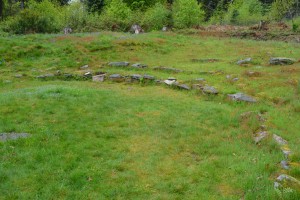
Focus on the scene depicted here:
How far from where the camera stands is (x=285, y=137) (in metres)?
10.7

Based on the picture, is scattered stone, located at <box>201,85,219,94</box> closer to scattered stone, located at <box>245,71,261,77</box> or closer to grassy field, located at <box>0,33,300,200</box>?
grassy field, located at <box>0,33,300,200</box>

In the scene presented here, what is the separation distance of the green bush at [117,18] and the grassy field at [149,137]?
24.0 meters

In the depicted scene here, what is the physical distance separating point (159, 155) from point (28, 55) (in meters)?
18.8

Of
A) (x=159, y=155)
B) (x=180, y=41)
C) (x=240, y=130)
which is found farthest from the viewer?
(x=180, y=41)

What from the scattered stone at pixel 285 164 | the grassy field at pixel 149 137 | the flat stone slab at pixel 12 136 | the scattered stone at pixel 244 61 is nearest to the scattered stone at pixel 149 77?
the grassy field at pixel 149 137

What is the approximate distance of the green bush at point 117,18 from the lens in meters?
44.9

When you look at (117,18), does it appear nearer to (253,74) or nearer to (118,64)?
(118,64)

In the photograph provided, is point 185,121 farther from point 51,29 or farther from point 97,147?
point 51,29

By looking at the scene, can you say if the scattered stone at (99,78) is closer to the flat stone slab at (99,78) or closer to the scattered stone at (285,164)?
the flat stone slab at (99,78)

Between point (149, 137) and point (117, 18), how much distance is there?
3922cm

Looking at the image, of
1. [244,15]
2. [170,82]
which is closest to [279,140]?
[170,82]

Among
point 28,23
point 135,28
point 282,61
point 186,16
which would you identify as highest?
point 186,16

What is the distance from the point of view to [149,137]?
448 inches

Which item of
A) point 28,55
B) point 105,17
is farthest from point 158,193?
point 105,17
